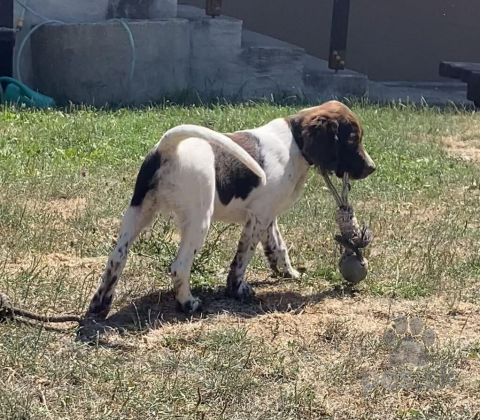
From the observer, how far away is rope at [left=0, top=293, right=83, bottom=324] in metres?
4.49

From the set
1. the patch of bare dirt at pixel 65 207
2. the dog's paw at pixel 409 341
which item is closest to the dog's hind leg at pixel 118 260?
the dog's paw at pixel 409 341

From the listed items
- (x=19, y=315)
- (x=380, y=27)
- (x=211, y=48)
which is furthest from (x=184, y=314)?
(x=380, y=27)

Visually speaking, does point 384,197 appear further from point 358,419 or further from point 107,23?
point 107,23

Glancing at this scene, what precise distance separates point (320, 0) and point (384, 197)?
698cm

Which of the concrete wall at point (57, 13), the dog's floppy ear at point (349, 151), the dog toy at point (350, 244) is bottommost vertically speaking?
the dog toy at point (350, 244)

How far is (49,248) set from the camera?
227 inches

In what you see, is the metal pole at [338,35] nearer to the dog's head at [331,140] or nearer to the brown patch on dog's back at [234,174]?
the dog's head at [331,140]

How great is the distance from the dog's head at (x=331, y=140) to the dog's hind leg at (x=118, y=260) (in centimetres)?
97

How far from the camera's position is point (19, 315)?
179 inches

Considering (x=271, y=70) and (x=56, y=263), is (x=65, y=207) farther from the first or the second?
(x=271, y=70)

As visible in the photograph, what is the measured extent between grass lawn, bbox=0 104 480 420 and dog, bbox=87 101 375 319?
0.21 metres

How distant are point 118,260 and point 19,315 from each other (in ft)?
1.69

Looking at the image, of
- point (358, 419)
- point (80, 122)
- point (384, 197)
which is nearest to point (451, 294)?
point (358, 419)

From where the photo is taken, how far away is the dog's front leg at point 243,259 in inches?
204
